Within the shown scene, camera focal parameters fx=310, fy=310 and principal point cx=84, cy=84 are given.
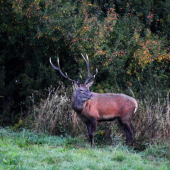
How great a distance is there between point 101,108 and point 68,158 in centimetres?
252

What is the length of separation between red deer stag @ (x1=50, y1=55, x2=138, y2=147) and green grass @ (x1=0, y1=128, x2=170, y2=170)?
2.53 ft

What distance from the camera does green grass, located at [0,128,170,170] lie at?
5.49 meters

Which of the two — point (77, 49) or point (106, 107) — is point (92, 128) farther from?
point (77, 49)

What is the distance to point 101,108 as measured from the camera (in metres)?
8.21

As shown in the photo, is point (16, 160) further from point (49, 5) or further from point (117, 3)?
point (117, 3)

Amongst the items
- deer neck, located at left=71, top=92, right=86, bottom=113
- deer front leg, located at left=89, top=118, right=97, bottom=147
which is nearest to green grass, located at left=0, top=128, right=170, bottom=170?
deer front leg, located at left=89, top=118, right=97, bottom=147

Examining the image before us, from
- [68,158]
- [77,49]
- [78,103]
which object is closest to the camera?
[68,158]

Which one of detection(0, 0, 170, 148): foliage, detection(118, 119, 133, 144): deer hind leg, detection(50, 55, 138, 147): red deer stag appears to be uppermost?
detection(0, 0, 170, 148): foliage

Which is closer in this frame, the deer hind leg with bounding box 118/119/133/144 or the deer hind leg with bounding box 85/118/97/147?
→ the deer hind leg with bounding box 85/118/97/147

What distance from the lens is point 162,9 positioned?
12477mm

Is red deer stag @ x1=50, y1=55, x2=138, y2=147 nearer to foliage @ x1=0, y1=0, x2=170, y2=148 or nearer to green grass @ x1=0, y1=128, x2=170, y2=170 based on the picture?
green grass @ x1=0, y1=128, x2=170, y2=170

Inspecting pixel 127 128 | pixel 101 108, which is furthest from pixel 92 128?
pixel 127 128

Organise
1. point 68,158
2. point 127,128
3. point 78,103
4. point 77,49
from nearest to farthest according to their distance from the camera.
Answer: point 68,158, point 78,103, point 127,128, point 77,49

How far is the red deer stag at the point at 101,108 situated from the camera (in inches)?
315
